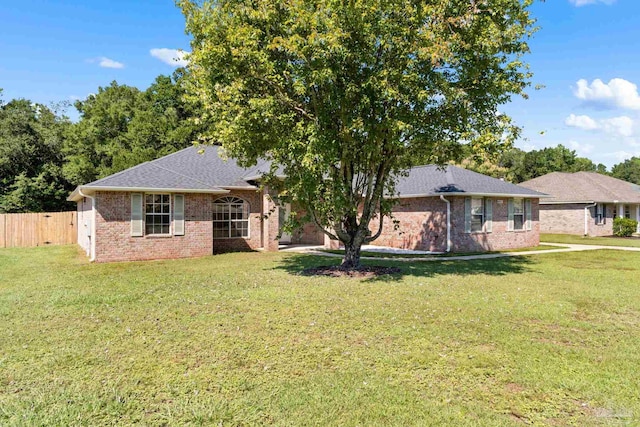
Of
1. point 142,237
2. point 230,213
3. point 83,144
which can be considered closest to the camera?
point 142,237

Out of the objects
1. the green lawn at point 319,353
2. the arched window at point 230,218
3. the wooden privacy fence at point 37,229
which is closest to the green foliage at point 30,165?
the wooden privacy fence at point 37,229

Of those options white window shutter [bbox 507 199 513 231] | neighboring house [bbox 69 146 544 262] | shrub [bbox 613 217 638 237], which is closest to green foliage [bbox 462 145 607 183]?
shrub [bbox 613 217 638 237]

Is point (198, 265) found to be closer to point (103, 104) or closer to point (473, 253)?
point (473, 253)

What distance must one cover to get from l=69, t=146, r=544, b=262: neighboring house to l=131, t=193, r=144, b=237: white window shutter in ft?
0.12

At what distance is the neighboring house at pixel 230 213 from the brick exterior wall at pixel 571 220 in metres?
8.58

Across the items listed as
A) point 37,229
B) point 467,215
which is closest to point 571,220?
point 467,215

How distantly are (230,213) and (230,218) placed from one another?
0.77ft

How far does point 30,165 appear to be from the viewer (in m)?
30.7

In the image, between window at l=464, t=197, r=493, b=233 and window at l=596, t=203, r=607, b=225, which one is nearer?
window at l=464, t=197, r=493, b=233

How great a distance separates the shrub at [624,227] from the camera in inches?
1097

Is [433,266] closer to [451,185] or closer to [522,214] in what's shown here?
[451,185]

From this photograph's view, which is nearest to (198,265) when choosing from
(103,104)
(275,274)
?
(275,274)

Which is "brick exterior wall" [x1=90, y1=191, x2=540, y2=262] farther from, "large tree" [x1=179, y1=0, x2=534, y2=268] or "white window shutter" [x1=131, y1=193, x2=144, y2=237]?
"large tree" [x1=179, y1=0, x2=534, y2=268]

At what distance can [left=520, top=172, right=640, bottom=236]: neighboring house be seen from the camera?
2695 cm
